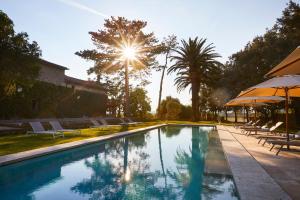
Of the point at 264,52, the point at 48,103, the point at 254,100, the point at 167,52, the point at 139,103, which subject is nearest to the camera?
the point at 254,100

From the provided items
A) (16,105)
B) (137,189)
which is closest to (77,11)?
(16,105)

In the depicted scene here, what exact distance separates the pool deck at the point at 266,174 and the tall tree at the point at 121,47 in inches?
891

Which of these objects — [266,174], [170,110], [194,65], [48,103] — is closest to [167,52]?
[194,65]

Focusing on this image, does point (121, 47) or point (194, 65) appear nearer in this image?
point (121, 47)

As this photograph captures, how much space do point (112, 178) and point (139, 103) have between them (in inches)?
1277

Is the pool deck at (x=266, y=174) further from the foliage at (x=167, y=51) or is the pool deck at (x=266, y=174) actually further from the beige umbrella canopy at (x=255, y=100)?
the foliage at (x=167, y=51)

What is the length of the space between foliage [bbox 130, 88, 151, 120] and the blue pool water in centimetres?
2782

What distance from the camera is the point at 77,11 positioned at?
16391 millimetres

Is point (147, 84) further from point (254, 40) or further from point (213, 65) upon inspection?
point (254, 40)

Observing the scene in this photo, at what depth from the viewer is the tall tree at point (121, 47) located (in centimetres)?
2966

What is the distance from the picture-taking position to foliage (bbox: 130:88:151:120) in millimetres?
39688

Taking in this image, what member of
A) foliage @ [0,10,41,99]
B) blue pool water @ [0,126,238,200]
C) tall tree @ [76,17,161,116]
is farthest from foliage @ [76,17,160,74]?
blue pool water @ [0,126,238,200]

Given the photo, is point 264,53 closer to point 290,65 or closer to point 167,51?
point 167,51

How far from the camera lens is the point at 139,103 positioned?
40344 millimetres
